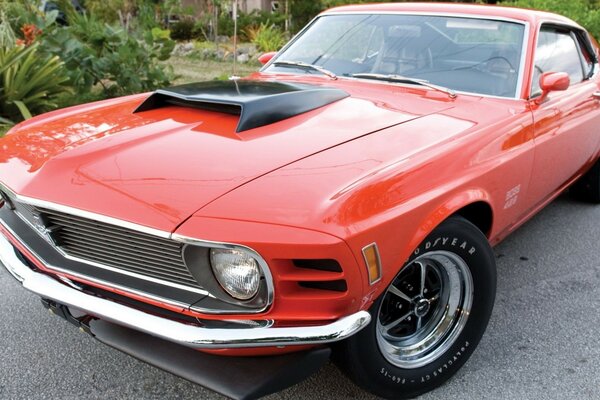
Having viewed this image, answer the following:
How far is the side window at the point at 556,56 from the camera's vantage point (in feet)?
10.2

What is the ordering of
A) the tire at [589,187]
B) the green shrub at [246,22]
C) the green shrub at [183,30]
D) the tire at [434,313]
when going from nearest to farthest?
the tire at [434,313] → the tire at [589,187] → the green shrub at [246,22] → the green shrub at [183,30]

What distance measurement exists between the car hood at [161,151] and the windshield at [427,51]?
1.44ft

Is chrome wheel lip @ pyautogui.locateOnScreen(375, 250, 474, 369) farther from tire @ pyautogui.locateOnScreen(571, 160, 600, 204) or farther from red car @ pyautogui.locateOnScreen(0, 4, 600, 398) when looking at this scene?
tire @ pyautogui.locateOnScreen(571, 160, 600, 204)

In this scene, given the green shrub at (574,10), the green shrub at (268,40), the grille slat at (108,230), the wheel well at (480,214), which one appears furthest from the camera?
the green shrub at (268,40)

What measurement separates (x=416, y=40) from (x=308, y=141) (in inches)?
54.7

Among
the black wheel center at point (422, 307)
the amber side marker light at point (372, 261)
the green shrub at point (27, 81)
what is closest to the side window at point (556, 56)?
the black wheel center at point (422, 307)

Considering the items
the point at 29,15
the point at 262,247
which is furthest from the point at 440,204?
the point at 29,15

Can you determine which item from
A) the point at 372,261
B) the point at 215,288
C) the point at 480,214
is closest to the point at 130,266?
the point at 215,288

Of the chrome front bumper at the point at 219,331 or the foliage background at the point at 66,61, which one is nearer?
the chrome front bumper at the point at 219,331

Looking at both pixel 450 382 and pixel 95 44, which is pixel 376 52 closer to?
pixel 450 382

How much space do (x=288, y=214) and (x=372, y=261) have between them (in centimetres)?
29

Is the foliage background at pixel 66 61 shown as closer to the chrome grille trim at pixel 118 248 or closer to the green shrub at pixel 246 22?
the chrome grille trim at pixel 118 248

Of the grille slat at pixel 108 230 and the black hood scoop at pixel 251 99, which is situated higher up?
the black hood scoop at pixel 251 99

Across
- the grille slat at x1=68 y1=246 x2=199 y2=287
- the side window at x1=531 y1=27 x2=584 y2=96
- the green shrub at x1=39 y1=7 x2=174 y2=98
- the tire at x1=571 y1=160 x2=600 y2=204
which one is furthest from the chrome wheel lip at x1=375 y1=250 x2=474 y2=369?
the green shrub at x1=39 y1=7 x2=174 y2=98
